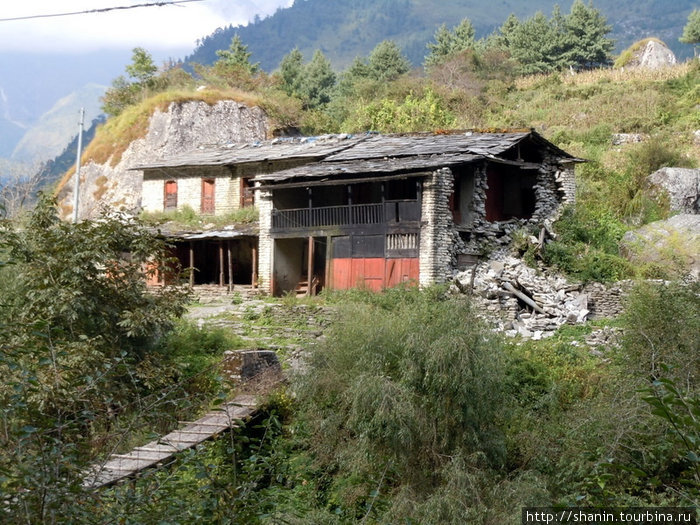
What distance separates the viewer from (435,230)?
22.6 meters

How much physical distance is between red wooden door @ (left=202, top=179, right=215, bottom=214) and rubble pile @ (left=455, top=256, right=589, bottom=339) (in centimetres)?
1209

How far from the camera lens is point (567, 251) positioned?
75.5 feet

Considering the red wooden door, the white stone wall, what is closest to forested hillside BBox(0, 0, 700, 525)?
the white stone wall

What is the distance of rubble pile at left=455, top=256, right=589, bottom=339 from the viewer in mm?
19527

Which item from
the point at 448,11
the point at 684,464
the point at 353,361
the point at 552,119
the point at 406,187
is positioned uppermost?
the point at 448,11

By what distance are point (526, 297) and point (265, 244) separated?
921cm

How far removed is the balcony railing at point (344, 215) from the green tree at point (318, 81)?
29011 mm

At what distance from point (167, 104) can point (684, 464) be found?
32472 mm

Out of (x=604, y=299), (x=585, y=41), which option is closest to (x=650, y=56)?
(x=585, y=41)

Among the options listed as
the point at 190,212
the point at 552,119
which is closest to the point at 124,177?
the point at 190,212

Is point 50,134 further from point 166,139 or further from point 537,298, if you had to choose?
point 537,298

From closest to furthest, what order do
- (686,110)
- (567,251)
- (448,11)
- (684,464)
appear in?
(684,464), (567,251), (686,110), (448,11)

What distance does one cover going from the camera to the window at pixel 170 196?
31781 millimetres

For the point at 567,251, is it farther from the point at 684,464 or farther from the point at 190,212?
the point at 190,212
